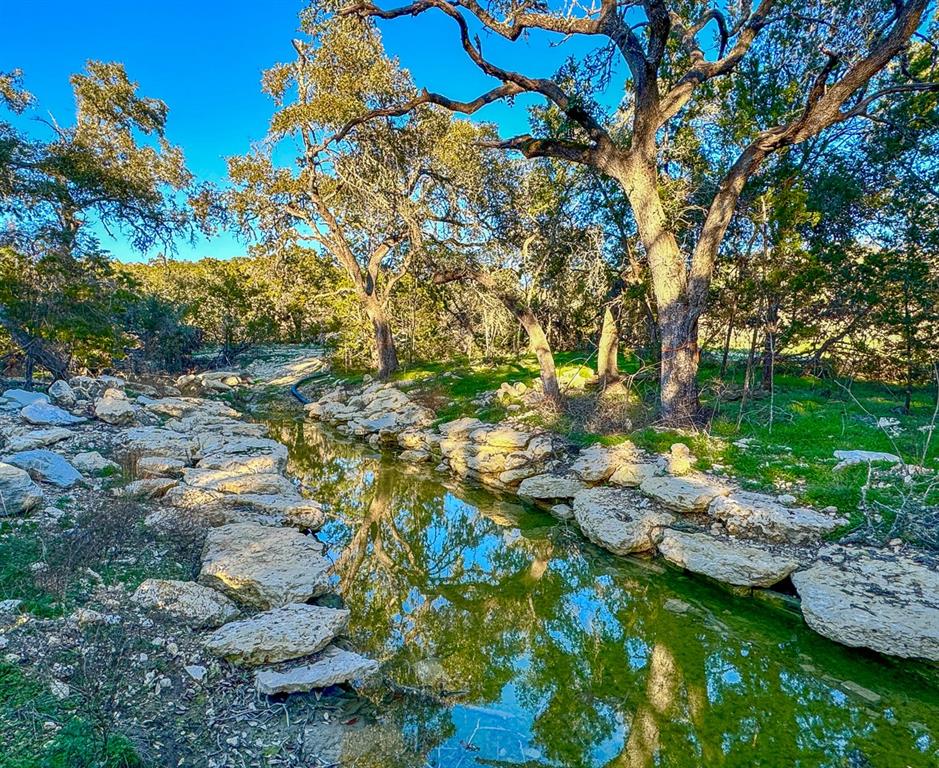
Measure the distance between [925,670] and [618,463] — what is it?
3898 millimetres

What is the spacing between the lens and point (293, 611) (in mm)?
3840

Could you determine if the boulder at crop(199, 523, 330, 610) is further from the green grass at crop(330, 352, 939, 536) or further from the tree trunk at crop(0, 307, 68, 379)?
the tree trunk at crop(0, 307, 68, 379)

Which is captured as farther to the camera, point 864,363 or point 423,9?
point 864,363

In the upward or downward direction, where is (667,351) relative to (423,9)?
downward

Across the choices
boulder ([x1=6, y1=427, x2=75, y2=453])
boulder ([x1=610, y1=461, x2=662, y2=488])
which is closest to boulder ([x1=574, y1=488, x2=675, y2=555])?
boulder ([x1=610, y1=461, x2=662, y2=488])

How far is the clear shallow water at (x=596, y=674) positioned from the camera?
10.4ft

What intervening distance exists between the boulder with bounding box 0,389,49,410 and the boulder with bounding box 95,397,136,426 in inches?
31.0

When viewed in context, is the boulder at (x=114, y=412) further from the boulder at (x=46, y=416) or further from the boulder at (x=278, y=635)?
the boulder at (x=278, y=635)

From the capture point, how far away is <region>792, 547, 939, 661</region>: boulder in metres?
3.82

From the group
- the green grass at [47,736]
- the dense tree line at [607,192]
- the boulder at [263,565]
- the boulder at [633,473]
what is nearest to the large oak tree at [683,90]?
the dense tree line at [607,192]

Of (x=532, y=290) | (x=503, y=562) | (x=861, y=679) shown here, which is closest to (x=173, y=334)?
(x=532, y=290)

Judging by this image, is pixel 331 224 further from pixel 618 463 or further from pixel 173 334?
pixel 618 463

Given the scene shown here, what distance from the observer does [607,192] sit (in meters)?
11.2

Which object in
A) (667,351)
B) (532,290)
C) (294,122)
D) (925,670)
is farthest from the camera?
(294,122)
